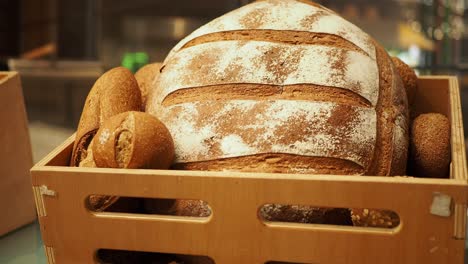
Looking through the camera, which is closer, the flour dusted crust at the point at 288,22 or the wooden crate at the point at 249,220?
the wooden crate at the point at 249,220

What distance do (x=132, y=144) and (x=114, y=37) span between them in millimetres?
1727

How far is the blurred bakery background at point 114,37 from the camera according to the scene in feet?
7.27

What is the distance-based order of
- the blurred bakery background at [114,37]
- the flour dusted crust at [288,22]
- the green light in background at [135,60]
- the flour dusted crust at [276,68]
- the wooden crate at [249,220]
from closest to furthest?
the wooden crate at [249,220] → the flour dusted crust at [276,68] → the flour dusted crust at [288,22] → the blurred bakery background at [114,37] → the green light in background at [135,60]

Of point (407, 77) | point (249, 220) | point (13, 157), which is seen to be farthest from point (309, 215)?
point (13, 157)

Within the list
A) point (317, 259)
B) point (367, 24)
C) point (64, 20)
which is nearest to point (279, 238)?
point (317, 259)

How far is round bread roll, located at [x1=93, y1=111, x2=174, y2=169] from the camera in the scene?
994 mm

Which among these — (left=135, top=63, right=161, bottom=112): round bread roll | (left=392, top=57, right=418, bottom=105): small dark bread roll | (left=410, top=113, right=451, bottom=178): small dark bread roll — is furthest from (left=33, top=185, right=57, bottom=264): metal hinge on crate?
(left=392, top=57, right=418, bottom=105): small dark bread roll

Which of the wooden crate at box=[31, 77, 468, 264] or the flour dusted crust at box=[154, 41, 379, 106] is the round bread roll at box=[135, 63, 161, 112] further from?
the wooden crate at box=[31, 77, 468, 264]

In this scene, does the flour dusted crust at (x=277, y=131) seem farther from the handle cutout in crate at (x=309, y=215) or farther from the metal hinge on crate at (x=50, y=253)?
the metal hinge on crate at (x=50, y=253)

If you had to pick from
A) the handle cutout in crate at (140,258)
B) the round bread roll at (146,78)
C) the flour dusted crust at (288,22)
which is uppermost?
the flour dusted crust at (288,22)

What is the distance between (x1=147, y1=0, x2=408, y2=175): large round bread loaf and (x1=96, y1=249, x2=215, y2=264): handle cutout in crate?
7.0 inches

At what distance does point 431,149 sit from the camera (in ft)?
4.05

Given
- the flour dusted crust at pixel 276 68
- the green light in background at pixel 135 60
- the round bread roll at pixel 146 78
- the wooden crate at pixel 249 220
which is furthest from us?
the green light in background at pixel 135 60

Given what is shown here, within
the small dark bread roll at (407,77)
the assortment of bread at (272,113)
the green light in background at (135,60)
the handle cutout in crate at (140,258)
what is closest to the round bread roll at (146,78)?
the assortment of bread at (272,113)
